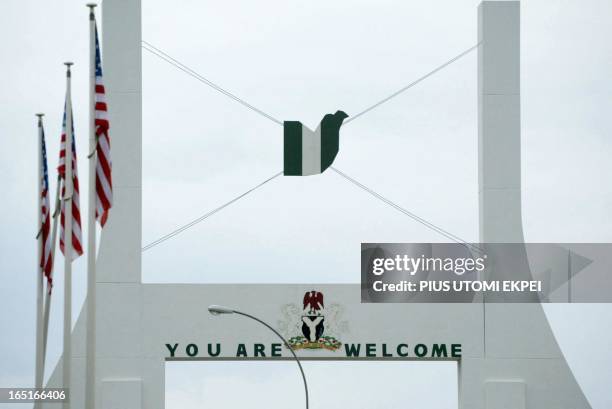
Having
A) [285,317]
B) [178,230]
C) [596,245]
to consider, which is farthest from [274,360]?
[596,245]

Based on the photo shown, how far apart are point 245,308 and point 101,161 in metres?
9.07

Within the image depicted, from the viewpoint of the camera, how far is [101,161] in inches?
1092

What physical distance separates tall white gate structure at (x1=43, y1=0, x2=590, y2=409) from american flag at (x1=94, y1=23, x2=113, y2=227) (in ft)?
27.0

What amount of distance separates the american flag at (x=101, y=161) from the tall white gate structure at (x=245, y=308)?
8242 millimetres

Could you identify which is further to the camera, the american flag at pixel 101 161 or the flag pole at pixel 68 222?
the flag pole at pixel 68 222

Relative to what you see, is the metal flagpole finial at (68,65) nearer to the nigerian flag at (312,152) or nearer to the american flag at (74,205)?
the american flag at (74,205)

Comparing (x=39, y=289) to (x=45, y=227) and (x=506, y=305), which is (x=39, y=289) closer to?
(x=45, y=227)

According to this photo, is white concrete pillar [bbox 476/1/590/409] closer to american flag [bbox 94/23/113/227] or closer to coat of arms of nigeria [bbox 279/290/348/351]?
coat of arms of nigeria [bbox 279/290/348/351]

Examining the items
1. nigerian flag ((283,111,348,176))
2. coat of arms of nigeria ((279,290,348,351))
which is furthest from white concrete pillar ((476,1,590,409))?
nigerian flag ((283,111,348,176))

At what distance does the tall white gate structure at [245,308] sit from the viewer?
36.0m

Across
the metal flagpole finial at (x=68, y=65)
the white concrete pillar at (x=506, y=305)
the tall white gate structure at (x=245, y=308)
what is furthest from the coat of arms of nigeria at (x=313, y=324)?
the metal flagpole finial at (x=68, y=65)

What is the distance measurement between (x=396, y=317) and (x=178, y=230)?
18.1 ft

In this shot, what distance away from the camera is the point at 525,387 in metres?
36.1

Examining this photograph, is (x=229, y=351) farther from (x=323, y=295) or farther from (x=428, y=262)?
(x=428, y=262)
